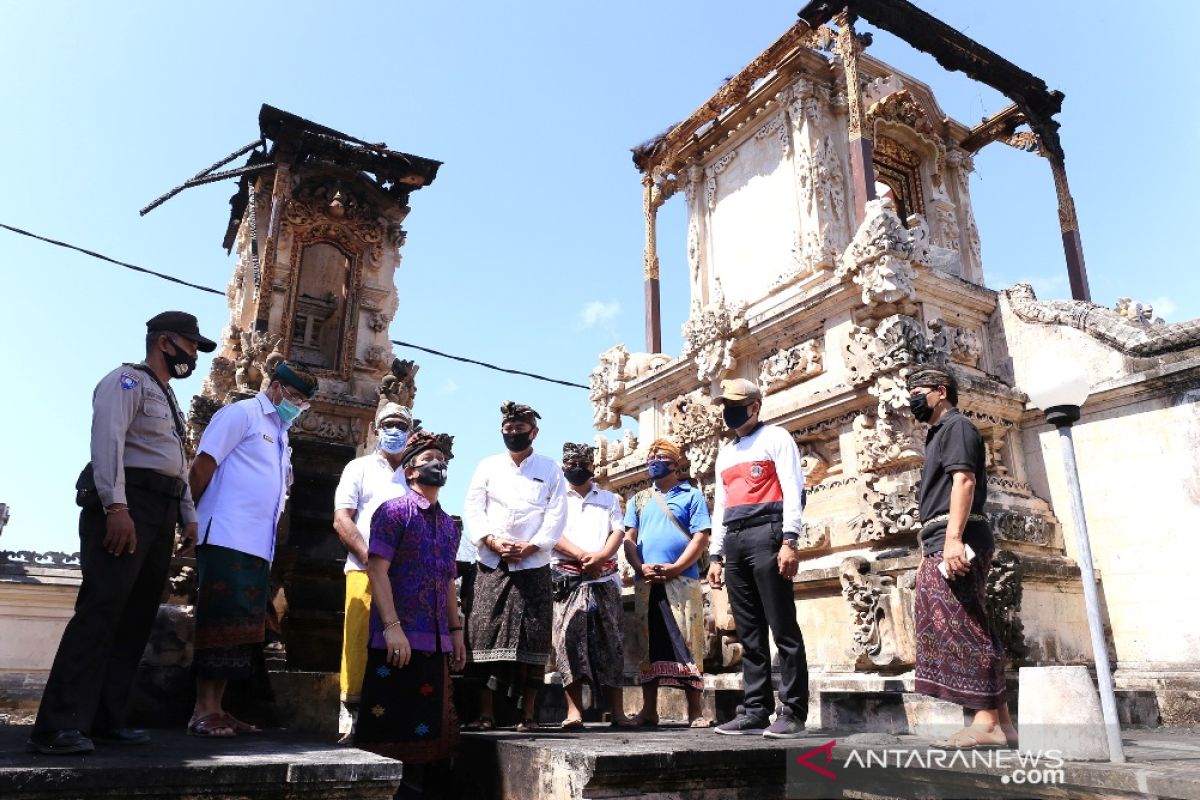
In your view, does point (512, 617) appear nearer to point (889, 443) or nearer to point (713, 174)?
point (889, 443)

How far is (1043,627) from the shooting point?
248 inches

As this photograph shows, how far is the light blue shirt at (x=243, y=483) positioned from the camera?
12.1 ft

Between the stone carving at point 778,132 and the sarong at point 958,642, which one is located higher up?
the stone carving at point 778,132

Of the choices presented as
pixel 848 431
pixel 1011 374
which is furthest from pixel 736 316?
pixel 1011 374

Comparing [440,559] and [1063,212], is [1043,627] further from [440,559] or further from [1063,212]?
[1063,212]

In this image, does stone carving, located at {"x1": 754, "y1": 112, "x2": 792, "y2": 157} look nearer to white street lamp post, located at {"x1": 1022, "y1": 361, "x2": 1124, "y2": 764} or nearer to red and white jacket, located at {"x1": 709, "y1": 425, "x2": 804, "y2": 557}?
red and white jacket, located at {"x1": 709, "y1": 425, "x2": 804, "y2": 557}

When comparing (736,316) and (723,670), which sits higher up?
(736,316)

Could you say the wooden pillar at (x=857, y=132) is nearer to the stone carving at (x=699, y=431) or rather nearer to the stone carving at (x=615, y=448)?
the stone carving at (x=699, y=431)

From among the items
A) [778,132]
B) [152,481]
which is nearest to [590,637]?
[152,481]

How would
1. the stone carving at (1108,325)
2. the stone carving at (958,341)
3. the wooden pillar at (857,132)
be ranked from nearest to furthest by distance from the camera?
1. the stone carving at (1108,325)
2. the stone carving at (958,341)
3. the wooden pillar at (857,132)

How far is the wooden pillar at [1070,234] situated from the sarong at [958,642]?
444 inches

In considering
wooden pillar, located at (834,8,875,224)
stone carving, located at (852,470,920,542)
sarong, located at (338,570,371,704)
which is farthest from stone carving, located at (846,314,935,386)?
sarong, located at (338,570,371,704)

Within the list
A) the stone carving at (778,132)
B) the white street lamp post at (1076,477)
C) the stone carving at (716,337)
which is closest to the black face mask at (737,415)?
the white street lamp post at (1076,477)

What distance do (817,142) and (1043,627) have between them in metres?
7.56
